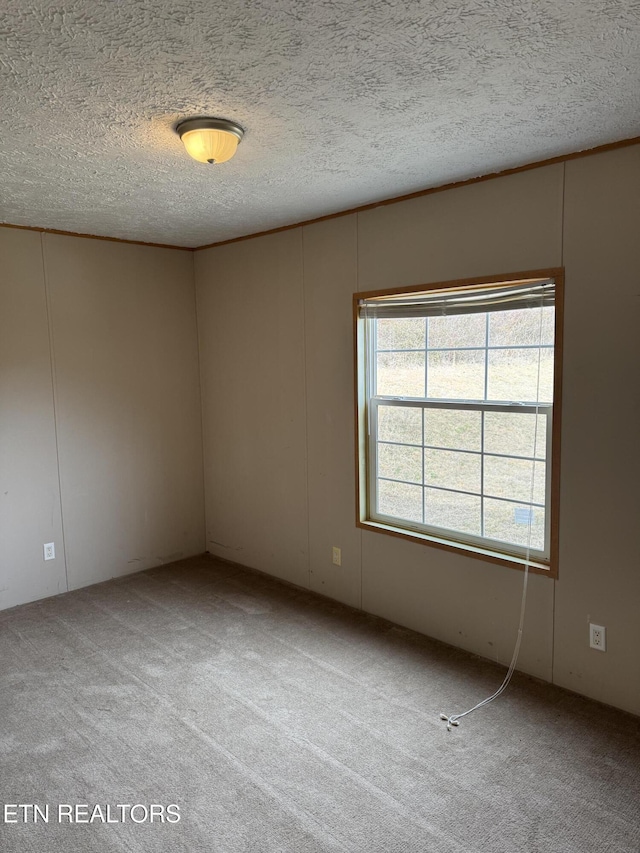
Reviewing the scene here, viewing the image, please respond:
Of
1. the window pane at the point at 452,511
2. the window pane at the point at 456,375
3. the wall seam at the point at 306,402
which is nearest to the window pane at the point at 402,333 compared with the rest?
the window pane at the point at 456,375

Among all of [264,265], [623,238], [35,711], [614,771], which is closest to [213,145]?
[623,238]

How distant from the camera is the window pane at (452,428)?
3.17 meters

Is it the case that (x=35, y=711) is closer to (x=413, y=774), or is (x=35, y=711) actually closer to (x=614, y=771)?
(x=413, y=774)

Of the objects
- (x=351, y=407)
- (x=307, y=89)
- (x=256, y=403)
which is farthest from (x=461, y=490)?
(x=307, y=89)

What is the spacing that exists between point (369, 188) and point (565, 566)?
6.87ft

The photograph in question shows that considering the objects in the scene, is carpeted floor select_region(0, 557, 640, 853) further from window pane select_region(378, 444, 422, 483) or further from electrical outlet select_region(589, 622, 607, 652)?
window pane select_region(378, 444, 422, 483)

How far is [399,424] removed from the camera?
351cm

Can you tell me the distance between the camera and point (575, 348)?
267cm

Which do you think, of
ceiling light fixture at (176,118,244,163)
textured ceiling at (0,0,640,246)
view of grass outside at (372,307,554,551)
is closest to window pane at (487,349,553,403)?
view of grass outside at (372,307,554,551)

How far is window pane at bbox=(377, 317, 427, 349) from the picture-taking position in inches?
132

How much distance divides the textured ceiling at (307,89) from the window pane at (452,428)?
1195mm

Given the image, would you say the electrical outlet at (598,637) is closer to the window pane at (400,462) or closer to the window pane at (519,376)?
the window pane at (519,376)

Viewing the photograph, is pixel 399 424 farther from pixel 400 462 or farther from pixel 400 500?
pixel 400 500

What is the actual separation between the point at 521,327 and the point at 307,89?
1568 mm
